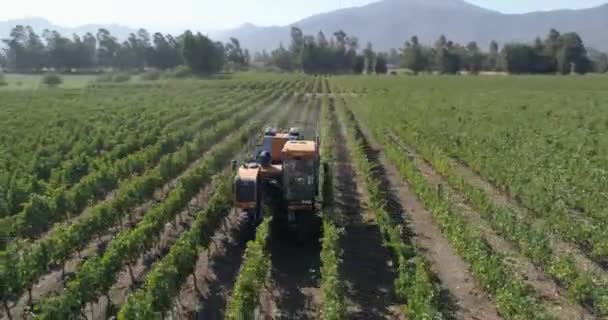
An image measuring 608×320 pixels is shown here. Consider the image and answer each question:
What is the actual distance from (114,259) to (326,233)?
4.33 meters

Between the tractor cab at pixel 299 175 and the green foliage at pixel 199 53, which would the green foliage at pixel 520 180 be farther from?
the green foliage at pixel 199 53

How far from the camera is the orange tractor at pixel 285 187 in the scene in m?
14.4

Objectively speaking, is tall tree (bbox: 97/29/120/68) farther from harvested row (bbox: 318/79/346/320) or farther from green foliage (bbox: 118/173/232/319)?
green foliage (bbox: 118/173/232/319)

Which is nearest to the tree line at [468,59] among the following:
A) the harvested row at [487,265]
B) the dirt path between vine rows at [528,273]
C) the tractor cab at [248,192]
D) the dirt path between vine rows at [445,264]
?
the dirt path between vine rows at [445,264]

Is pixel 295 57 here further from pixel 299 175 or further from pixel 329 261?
pixel 329 261

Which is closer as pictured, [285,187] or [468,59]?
[285,187]

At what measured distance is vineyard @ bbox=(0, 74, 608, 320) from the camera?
11203mm

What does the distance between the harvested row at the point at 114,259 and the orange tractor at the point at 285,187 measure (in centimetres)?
203

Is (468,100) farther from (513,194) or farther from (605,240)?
(605,240)

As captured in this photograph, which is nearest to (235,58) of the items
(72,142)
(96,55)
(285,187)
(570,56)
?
(96,55)

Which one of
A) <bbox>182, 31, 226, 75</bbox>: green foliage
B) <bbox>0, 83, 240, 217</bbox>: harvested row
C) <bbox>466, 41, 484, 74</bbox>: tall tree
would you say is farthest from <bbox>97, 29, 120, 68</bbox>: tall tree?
<bbox>0, 83, 240, 217</bbox>: harvested row

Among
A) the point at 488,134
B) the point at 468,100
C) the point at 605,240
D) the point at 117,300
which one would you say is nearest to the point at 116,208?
the point at 117,300

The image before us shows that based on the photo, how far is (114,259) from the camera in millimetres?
11703

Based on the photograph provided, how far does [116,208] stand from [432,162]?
12940 millimetres
